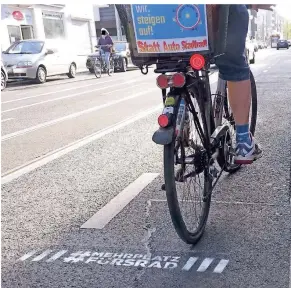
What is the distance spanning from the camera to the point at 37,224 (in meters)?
3.14

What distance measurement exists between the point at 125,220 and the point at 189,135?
0.82m

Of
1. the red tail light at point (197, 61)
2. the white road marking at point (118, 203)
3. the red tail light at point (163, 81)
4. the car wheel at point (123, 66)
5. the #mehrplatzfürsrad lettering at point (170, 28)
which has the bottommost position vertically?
the car wheel at point (123, 66)

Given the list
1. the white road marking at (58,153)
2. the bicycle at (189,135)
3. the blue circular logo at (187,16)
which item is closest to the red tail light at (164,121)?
the bicycle at (189,135)

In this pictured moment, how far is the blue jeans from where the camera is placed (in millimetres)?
2747

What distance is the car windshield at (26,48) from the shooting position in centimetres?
1684

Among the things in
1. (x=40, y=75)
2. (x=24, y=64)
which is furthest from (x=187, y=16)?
(x=40, y=75)

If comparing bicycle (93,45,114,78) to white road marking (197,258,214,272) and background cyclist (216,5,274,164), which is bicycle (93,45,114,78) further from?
white road marking (197,258,214,272)

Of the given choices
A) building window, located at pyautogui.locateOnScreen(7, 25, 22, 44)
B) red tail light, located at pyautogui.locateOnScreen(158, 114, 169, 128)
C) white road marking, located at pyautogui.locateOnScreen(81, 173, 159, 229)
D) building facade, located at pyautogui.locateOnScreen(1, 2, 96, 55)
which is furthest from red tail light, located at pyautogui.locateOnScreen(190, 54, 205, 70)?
building window, located at pyautogui.locateOnScreen(7, 25, 22, 44)

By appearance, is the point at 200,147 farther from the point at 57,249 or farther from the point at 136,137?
the point at 136,137

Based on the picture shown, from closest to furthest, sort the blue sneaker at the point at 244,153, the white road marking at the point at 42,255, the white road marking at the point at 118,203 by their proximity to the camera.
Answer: the white road marking at the point at 42,255, the white road marking at the point at 118,203, the blue sneaker at the point at 244,153

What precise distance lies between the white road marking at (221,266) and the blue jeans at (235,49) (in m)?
1.24

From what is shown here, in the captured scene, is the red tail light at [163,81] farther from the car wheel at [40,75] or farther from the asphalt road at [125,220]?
the car wheel at [40,75]

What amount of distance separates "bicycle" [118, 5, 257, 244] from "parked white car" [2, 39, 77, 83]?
14036 millimetres

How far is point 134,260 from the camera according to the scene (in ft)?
8.27
